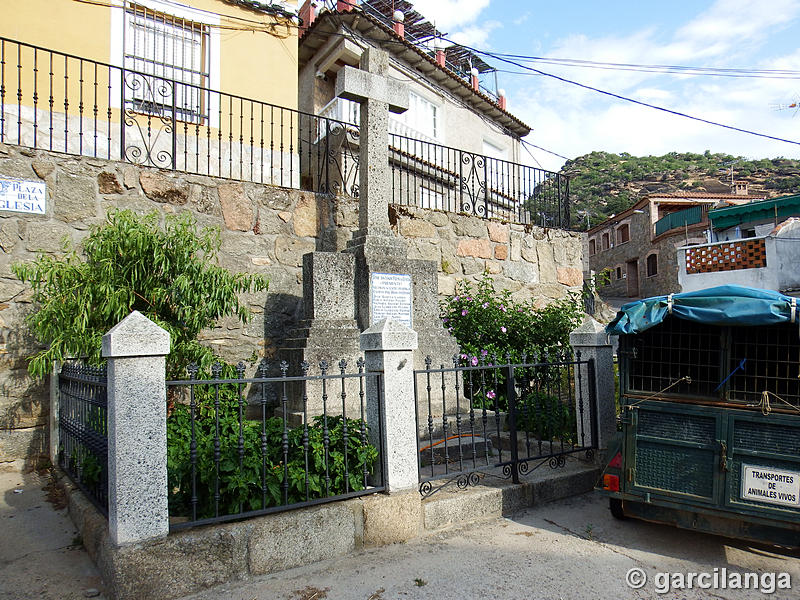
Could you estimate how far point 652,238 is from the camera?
28188mm

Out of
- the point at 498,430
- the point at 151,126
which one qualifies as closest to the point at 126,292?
the point at 498,430

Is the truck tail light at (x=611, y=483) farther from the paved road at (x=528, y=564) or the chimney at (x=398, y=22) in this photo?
the chimney at (x=398, y=22)

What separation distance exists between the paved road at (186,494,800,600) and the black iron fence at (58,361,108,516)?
1.09 metres

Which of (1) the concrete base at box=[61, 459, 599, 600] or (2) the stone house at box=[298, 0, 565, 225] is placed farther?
(2) the stone house at box=[298, 0, 565, 225]

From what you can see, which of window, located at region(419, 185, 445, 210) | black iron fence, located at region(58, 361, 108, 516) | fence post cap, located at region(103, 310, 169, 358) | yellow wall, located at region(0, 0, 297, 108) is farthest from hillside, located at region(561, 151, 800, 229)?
fence post cap, located at region(103, 310, 169, 358)

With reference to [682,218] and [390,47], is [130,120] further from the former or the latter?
[682,218]

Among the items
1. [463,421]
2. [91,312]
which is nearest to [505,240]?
[463,421]

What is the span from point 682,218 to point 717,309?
26217 mm

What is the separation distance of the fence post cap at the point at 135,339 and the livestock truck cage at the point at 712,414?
304 cm

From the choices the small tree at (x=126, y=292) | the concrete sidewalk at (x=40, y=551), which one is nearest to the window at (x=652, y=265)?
the small tree at (x=126, y=292)

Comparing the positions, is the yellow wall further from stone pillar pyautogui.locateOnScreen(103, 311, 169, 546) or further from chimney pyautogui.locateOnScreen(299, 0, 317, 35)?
stone pillar pyautogui.locateOnScreen(103, 311, 169, 546)

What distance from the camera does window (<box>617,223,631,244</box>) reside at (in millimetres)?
31391

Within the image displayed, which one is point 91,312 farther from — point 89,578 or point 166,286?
point 89,578

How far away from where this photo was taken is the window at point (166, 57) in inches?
316
